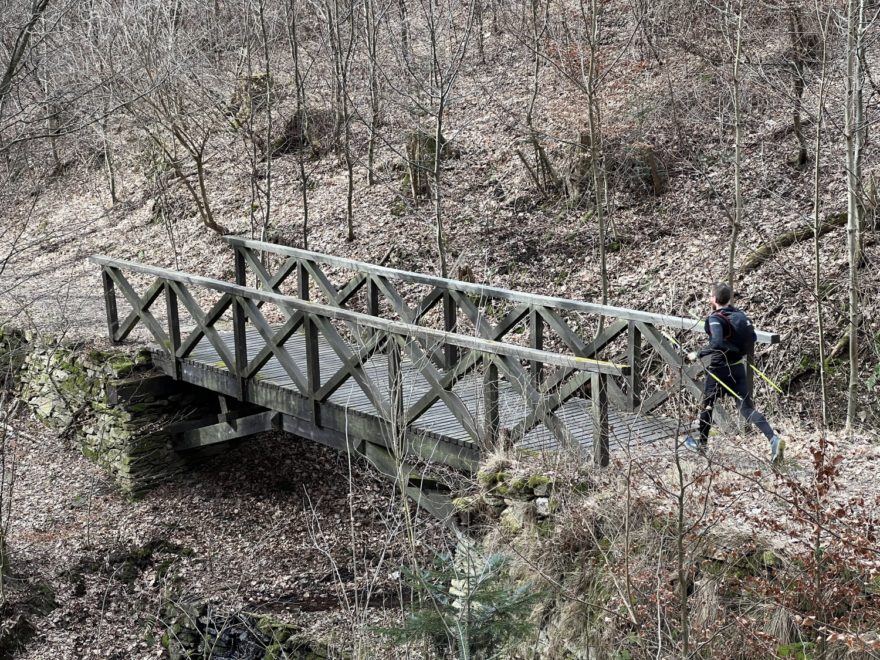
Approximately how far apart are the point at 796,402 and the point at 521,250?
→ 4.96m

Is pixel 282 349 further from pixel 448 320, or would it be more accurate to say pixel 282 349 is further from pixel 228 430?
pixel 228 430

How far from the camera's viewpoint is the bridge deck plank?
23.0ft

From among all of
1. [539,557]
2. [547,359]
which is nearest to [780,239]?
[547,359]

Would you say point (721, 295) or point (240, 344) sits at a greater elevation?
point (721, 295)

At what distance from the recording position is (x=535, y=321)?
28.0 ft

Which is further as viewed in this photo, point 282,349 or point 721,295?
point 282,349

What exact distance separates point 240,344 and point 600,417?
455cm

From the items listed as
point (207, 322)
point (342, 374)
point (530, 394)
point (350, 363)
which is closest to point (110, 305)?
point (207, 322)

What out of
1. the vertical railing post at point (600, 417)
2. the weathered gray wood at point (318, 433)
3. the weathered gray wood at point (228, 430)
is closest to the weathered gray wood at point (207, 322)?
the weathered gray wood at point (228, 430)

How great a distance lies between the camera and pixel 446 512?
7738 mm

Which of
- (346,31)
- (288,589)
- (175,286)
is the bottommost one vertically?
(288,589)

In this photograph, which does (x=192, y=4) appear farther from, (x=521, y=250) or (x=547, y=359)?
(x=547, y=359)

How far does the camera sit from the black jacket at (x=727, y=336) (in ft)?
21.1

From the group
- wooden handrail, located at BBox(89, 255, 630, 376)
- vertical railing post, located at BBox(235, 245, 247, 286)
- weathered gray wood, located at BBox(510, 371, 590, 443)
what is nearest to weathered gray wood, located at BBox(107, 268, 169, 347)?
wooden handrail, located at BBox(89, 255, 630, 376)
